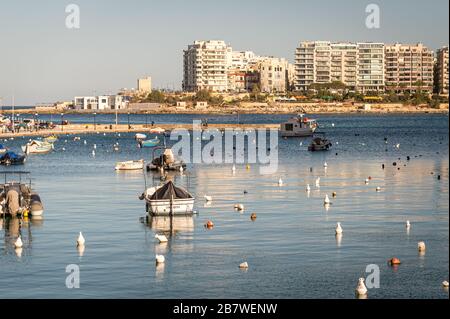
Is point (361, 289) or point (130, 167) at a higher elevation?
point (130, 167)

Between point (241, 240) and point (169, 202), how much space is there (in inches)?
266

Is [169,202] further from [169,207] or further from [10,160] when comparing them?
[10,160]

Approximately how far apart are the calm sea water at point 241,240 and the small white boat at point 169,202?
818 mm

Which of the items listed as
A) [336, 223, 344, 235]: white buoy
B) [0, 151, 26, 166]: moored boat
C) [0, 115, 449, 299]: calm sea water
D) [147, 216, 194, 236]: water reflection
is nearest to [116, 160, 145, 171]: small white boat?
[0, 115, 449, 299]: calm sea water

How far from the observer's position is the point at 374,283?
32.5m

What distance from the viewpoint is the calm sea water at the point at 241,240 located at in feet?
106

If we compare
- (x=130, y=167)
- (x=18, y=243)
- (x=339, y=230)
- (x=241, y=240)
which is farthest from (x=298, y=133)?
(x=18, y=243)

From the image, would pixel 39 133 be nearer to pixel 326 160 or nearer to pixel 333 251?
pixel 326 160

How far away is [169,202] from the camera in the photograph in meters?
46.4

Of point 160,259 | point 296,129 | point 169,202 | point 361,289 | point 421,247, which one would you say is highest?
point 296,129

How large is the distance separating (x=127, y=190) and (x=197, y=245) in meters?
22.1

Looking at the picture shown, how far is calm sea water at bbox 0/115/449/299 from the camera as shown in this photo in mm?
32438

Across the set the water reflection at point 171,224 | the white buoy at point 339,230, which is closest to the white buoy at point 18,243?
the water reflection at point 171,224

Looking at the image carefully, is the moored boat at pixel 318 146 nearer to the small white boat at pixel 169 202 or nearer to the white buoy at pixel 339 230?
the small white boat at pixel 169 202
